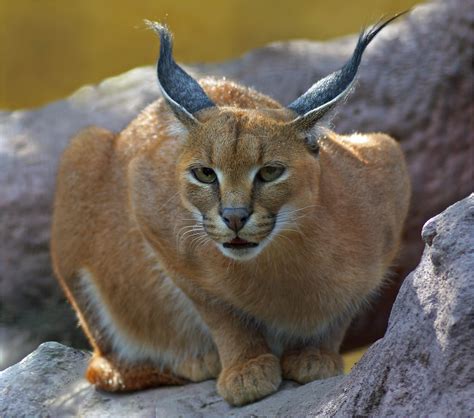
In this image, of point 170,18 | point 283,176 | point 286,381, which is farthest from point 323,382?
point 170,18

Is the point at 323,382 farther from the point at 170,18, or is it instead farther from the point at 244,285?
the point at 170,18

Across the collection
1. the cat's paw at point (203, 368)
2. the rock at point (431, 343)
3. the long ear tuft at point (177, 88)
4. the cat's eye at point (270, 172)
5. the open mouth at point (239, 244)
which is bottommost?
the rock at point (431, 343)

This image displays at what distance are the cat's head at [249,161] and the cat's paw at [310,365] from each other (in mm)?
540

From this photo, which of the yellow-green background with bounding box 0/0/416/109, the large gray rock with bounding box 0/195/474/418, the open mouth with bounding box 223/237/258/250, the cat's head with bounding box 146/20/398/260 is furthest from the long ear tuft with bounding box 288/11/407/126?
the yellow-green background with bounding box 0/0/416/109

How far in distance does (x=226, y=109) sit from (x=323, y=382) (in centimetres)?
97

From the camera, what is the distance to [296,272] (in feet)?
12.3

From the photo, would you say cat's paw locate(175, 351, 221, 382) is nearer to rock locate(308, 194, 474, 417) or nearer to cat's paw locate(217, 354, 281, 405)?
cat's paw locate(217, 354, 281, 405)

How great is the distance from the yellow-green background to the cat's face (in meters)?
2.88

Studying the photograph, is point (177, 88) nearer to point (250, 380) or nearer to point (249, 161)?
point (249, 161)

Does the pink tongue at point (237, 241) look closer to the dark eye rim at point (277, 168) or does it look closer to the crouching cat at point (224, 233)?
the crouching cat at point (224, 233)

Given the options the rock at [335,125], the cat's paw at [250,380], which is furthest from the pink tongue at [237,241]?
the rock at [335,125]

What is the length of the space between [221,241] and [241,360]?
2.08ft

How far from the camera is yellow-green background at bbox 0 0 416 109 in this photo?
6.42 metres

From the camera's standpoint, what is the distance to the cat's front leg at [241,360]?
3754 mm
